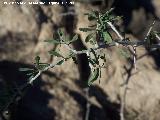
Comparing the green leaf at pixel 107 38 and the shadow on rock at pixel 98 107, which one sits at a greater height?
the green leaf at pixel 107 38

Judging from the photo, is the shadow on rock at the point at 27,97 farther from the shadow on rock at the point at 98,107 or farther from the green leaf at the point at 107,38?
the green leaf at the point at 107,38

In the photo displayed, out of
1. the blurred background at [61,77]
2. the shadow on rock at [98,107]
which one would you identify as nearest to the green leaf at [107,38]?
the blurred background at [61,77]

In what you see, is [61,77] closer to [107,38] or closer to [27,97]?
[27,97]

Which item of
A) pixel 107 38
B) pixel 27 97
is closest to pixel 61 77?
pixel 27 97

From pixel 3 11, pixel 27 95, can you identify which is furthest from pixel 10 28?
pixel 27 95

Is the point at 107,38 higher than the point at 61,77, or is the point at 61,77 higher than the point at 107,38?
the point at 61,77

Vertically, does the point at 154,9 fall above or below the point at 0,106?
above

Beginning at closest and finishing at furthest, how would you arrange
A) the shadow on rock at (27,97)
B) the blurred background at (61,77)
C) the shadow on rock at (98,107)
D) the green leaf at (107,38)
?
the green leaf at (107,38) < the shadow on rock at (27,97) < the blurred background at (61,77) < the shadow on rock at (98,107)

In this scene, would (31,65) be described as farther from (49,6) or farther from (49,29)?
(49,6)
